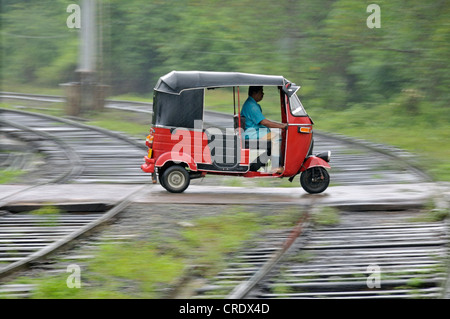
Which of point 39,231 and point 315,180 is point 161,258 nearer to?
point 39,231

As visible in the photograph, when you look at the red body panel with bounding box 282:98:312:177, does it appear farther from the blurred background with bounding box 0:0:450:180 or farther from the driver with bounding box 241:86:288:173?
the blurred background with bounding box 0:0:450:180

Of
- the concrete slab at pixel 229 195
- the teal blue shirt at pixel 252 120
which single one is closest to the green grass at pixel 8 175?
the concrete slab at pixel 229 195

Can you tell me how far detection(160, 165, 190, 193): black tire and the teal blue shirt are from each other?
3.48 ft

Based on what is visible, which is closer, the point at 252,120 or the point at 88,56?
the point at 252,120

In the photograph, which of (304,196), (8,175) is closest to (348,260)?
(304,196)

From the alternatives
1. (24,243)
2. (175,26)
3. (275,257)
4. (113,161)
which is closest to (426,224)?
(275,257)

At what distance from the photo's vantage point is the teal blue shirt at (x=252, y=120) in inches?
400

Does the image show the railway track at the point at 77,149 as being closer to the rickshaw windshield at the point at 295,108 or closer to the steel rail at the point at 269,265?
the rickshaw windshield at the point at 295,108

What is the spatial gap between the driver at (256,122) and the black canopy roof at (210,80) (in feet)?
0.69

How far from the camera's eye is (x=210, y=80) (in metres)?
10.2

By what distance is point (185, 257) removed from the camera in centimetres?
719

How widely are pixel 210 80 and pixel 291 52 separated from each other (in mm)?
17317

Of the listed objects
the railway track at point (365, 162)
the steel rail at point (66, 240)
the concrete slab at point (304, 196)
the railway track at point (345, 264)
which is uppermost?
the railway track at point (365, 162)

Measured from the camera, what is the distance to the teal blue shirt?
33.4ft
